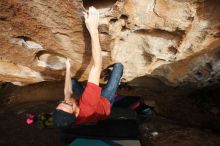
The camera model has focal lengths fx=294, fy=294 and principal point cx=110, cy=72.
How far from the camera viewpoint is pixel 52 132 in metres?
5.16

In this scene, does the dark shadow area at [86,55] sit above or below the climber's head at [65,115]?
above

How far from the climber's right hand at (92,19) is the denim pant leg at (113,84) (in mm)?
877

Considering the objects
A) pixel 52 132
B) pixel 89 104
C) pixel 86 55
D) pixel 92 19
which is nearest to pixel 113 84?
pixel 86 55

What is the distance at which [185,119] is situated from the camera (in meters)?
4.97

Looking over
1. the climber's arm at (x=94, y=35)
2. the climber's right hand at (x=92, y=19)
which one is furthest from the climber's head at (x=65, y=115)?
the climber's right hand at (x=92, y=19)

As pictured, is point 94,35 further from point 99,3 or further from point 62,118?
point 62,118

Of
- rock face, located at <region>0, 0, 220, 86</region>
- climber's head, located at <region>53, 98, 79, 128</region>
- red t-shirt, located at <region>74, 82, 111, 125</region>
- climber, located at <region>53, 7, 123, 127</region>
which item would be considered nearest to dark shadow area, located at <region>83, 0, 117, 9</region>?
rock face, located at <region>0, 0, 220, 86</region>

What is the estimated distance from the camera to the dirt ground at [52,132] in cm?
438

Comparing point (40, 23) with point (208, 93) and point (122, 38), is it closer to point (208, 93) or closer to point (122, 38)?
point (122, 38)

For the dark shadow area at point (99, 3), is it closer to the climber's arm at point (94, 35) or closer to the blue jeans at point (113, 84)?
the climber's arm at point (94, 35)

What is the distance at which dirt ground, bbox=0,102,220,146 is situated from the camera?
4383 millimetres

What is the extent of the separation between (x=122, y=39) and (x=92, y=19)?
739 mm

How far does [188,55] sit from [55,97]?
2.66 metres

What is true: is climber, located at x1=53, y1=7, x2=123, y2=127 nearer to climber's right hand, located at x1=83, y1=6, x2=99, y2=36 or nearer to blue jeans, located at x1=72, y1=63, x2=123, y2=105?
climber's right hand, located at x1=83, y1=6, x2=99, y2=36
